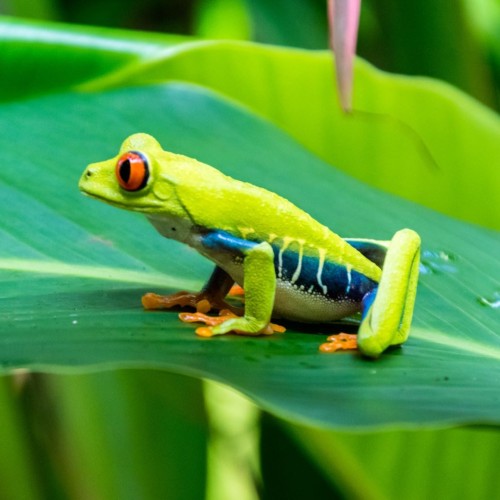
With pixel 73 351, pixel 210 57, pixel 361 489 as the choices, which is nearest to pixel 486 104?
Answer: pixel 210 57

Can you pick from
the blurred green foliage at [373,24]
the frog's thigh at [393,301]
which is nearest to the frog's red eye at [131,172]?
the frog's thigh at [393,301]

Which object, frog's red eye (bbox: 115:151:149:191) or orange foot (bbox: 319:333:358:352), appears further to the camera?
frog's red eye (bbox: 115:151:149:191)

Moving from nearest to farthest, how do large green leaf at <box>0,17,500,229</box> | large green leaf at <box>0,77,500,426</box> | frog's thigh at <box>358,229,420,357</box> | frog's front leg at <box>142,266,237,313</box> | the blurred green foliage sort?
1. large green leaf at <box>0,77,500,426</box>
2. frog's thigh at <box>358,229,420,357</box>
3. frog's front leg at <box>142,266,237,313</box>
4. large green leaf at <box>0,17,500,229</box>
5. the blurred green foliage

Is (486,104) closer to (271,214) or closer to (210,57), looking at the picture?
(210,57)

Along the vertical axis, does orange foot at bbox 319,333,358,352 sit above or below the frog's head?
below

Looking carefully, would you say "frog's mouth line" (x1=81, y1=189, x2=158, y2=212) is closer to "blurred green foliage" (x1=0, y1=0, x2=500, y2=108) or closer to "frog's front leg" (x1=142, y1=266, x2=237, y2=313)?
"frog's front leg" (x1=142, y1=266, x2=237, y2=313)

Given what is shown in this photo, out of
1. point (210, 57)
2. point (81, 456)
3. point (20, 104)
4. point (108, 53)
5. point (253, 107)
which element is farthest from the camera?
point (253, 107)

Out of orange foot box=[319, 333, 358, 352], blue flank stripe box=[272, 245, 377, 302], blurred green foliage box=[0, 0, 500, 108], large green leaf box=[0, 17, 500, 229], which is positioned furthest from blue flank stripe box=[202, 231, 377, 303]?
blurred green foliage box=[0, 0, 500, 108]

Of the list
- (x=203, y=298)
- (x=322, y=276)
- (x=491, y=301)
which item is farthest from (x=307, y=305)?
(x=491, y=301)
